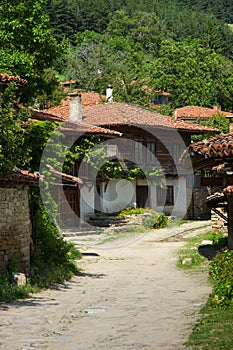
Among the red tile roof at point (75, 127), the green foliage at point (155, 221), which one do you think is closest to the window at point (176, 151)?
the green foliage at point (155, 221)

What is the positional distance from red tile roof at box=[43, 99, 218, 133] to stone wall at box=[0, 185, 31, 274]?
1865 centimetres

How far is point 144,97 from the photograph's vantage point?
51188 millimetres

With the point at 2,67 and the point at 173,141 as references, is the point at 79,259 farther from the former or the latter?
the point at 173,141

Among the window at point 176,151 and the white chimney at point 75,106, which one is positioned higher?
the white chimney at point 75,106

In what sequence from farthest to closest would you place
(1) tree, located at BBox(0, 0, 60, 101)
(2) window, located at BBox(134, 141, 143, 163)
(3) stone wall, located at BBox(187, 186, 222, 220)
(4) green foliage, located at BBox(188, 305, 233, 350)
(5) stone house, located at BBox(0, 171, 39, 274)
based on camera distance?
(3) stone wall, located at BBox(187, 186, 222, 220) → (2) window, located at BBox(134, 141, 143, 163) → (1) tree, located at BBox(0, 0, 60, 101) → (5) stone house, located at BBox(0, 171, 39, 274) → (4) green foliage, located at BBox(188, 305, 233, 350)

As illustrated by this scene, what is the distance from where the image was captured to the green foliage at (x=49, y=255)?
16380 millimetres

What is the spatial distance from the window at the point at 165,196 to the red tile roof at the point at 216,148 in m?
22.6

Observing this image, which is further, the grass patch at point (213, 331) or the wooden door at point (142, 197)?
the wooden door at point (142, 197)

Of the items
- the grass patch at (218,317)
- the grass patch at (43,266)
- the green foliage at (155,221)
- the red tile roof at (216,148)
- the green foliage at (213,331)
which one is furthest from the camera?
the green foliage at (155,221)

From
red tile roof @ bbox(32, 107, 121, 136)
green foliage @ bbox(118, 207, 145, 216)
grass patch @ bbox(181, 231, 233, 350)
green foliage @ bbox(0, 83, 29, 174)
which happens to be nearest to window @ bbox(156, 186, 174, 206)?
green foliage @ bbox(118, 207, 145, 216)

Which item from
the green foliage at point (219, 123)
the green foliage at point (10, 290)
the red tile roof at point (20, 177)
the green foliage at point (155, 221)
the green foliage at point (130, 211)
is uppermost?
the green foliage at point (219, 123)

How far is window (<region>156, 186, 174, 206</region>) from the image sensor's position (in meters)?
37.2

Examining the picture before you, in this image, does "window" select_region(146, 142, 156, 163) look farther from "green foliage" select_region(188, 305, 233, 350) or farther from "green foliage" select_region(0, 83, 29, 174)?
"green foliage" select_region(188, 305, 233, 350)

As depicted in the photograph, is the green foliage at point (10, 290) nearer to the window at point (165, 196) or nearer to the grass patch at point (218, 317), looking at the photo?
the grass patch at point (218, 317)
